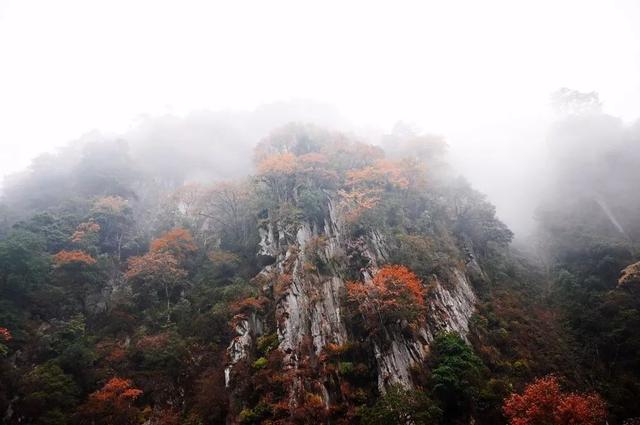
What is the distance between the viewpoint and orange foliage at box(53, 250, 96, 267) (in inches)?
1100

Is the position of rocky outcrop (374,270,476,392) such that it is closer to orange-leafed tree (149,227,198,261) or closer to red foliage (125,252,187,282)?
red foliage (125,252,187,282)

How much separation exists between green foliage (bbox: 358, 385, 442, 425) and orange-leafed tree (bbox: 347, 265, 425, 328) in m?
5.73

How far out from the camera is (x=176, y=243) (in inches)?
1302

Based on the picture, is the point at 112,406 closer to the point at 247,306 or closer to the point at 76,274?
the point at 247,306

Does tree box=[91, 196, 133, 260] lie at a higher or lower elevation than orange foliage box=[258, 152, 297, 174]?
lower

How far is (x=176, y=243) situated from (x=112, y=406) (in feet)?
53.1

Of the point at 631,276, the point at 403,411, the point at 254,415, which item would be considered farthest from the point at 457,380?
the point at 631,276

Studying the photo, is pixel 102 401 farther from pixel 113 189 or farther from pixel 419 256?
pixel 113 189

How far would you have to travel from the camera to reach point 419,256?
1174 inches

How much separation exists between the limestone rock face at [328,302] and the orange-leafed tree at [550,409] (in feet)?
19.2

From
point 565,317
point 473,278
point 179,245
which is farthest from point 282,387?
point 565,317

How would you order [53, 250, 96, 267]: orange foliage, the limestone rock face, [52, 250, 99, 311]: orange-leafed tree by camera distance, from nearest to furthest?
the limestone rock face → [52, 250, 99, 311]: orange-leafed tree → [53, 250, 96, 267]: orange foliage

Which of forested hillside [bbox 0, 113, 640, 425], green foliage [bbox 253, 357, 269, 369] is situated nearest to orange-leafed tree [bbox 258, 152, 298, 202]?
forested hillside [bbox 0, 113, 640, 425]

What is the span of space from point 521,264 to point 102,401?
3996 centimetres
